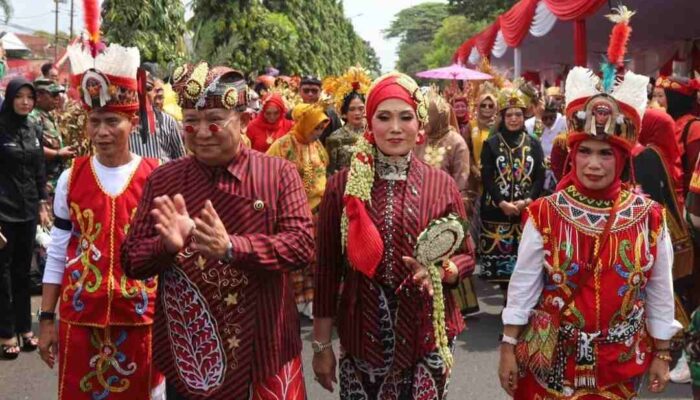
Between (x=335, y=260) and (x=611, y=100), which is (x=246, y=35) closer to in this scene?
(x=335, y=260)

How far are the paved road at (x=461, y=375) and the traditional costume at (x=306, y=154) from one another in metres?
0.48

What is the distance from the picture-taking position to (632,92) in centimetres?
306

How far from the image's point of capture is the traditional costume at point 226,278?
270 cm

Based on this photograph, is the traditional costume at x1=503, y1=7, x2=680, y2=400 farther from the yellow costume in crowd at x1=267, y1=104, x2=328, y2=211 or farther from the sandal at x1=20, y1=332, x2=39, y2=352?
the sandal at x1=20, y1=332, x2=39, y2=352

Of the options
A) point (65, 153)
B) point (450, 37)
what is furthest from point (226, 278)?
point (450, 37)

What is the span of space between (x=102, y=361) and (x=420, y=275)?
1420 mm

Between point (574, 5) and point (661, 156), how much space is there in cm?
700

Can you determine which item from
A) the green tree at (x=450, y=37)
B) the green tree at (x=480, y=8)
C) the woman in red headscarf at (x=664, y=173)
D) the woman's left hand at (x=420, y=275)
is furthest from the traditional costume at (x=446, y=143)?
the green tree at (x=450, y=37)

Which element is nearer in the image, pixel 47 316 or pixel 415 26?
pixel 47 316

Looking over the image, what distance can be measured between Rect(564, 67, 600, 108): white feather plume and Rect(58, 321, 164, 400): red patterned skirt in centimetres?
199

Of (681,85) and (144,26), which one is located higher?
(144,26)

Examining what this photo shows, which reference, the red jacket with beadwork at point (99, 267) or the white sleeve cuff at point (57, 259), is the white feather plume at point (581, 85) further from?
the white sleeve cuff at point (57, 259)

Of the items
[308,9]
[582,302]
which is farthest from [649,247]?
[308,9]

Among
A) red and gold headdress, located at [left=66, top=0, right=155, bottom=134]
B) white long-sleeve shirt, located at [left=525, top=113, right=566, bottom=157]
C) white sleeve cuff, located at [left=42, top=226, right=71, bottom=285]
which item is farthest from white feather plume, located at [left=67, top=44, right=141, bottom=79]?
white long-sleeve shirt, located at [left=525, top=113, right=566, bottom=157]
